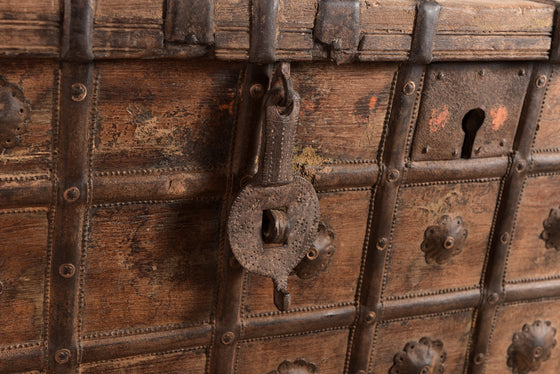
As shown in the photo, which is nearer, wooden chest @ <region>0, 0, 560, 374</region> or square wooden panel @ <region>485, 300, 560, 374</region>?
wooden chest @ <region>0, 0, 560, 374</region>

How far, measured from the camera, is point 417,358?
Answer: 1942 mm

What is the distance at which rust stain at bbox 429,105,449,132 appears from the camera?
1.70 meters

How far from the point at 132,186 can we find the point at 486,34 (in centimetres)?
81

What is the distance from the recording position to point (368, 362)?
74.7 inches

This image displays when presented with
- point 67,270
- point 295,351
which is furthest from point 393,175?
point 67,270

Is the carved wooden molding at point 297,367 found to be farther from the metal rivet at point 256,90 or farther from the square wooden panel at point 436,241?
the metal rivet at point 256,90

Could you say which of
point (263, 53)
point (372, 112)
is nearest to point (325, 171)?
point (372, 112)

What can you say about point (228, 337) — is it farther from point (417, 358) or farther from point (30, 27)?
point (30, 27)

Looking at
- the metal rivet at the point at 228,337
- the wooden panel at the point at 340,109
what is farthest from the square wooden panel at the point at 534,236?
the metal rivet at the point at 228,337

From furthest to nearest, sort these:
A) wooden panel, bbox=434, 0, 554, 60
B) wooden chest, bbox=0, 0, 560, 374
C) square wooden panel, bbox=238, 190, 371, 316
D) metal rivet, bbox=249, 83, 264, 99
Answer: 1. square wooden panel, bbox=238, 190, 371, 316
2. wooden panel, bbox=434, 0, 554, 60
3. metal rivet, bbox=249, 83, 264, 99
4. wooden chest, bbox=0, 0, 560, 374

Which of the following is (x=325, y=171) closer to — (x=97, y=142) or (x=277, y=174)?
(x=277, y=174)

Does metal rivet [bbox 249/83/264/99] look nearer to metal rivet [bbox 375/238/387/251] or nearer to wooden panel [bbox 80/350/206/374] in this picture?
metal rivet [bbox 375/238/387/251]

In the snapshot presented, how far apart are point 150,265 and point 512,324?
39.9 inches

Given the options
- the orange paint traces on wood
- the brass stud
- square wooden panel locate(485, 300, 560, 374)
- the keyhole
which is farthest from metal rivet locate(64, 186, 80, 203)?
square wooden panel locate(485, 300, 560, 374)
